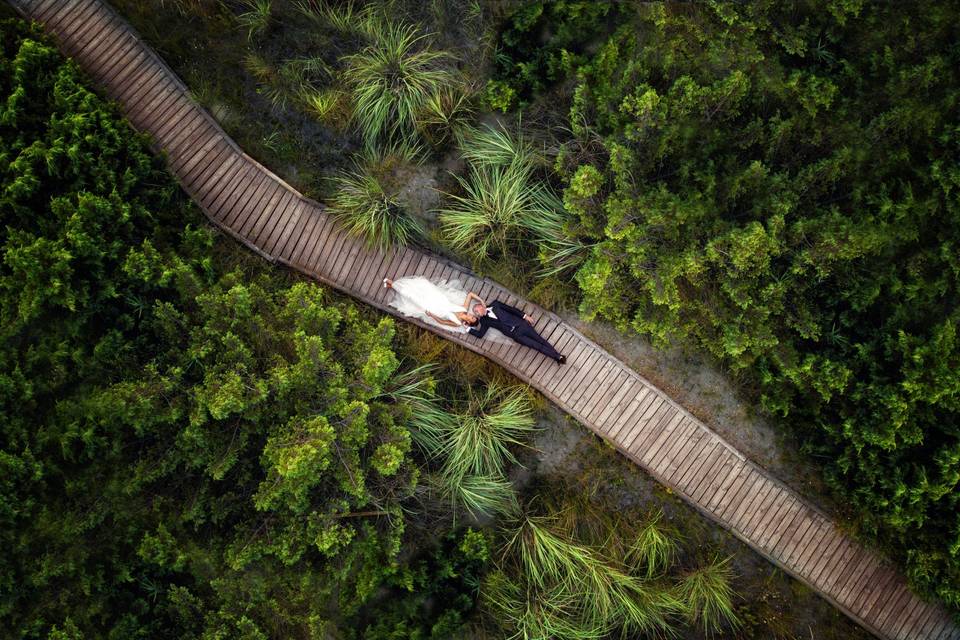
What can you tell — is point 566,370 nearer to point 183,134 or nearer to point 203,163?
point 203,163

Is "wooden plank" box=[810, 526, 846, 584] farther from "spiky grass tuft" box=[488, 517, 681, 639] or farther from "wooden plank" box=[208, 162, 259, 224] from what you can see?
"wooden plank" box=[208, 162, 259, 224]

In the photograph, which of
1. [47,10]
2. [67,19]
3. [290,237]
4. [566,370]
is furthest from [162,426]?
[47,10]

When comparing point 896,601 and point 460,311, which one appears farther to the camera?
point 460,311

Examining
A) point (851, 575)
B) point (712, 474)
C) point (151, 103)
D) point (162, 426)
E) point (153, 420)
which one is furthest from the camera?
point (151, 103)

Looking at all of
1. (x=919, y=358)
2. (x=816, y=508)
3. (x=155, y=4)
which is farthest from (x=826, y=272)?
(x=155, y=4)

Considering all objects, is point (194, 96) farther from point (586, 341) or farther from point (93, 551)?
point (586, 341)

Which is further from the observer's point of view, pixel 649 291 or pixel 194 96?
pixel 194 96

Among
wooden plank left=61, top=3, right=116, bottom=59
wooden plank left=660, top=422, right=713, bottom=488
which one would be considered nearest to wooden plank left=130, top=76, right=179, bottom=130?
wooden plank left=61, top=3, right=116, bottom=59

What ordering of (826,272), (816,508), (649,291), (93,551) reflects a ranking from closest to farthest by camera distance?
1. (93,551)
2. (826,272)
3. (649,291)
4. (816,508)
